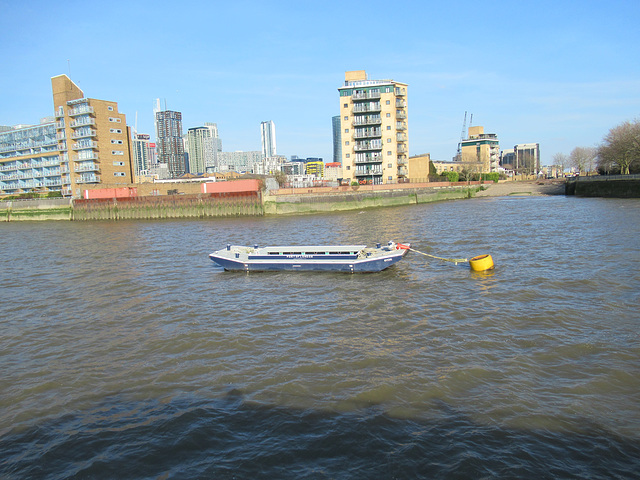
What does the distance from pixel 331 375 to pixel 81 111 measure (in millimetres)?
90851

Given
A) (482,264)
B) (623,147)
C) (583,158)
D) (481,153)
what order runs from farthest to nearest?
(481,153) < (583,158) < (623,147) < (482,264)

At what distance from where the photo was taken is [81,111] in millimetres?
83562

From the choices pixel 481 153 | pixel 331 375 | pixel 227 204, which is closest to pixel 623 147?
pixel 227 204

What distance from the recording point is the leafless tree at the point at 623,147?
6988 centimetres

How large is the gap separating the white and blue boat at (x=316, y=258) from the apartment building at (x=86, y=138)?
7296 cm

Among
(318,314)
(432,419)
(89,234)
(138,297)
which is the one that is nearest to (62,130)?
(89,234)

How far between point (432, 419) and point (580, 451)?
2.38 m

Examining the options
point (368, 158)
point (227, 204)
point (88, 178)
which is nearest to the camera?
point (227, 204)

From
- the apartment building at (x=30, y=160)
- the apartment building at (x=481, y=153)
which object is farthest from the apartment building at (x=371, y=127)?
the apartment building at (x=481, y=153)

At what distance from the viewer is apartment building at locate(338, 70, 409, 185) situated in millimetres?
76750

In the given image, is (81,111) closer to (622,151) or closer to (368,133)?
(368,133)

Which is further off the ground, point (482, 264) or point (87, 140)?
point (87, 140)

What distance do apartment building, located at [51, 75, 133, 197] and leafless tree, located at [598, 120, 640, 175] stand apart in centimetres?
9139

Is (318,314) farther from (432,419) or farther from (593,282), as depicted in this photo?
(593,282)
